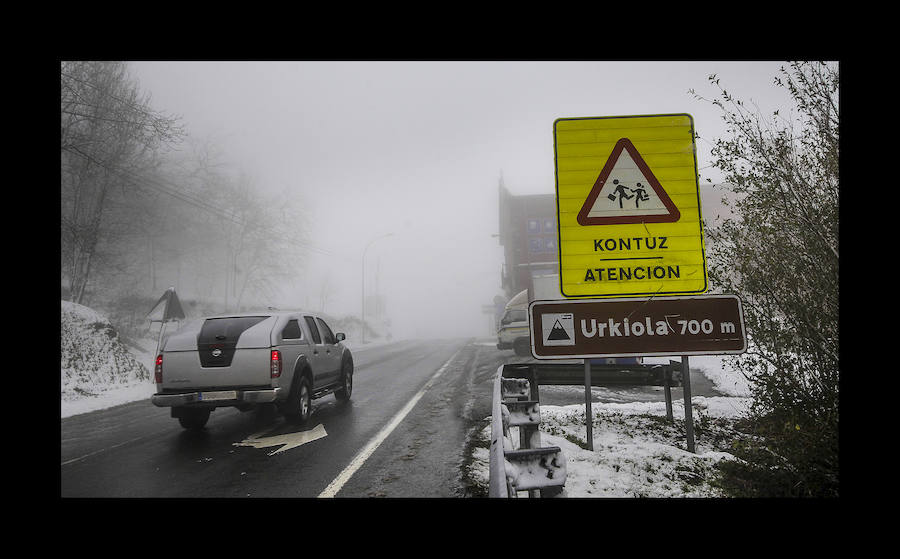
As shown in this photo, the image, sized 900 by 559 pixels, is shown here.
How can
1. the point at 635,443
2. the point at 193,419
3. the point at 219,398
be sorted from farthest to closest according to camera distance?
the point at 193,419, the point at 219,398, the point at 635,443

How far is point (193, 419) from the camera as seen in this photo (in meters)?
6.60

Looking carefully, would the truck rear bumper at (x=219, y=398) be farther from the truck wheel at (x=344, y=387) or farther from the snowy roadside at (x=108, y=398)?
the snowy roadside at (x=108, y=398)

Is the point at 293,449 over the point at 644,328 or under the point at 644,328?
under

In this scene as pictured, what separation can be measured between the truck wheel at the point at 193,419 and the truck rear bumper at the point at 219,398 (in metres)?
0.60

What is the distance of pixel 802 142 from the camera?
153 inches

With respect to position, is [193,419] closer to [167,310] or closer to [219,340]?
[219,340]

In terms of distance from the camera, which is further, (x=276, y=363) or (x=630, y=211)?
(x=276, y=363)

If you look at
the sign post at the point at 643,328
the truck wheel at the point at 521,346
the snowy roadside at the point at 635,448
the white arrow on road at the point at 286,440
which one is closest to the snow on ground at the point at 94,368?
the white arrow on road at the point at 286,440

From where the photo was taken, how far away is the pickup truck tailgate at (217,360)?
6.00 metres

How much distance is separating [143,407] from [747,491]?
10.2m

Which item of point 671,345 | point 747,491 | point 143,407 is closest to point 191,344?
point 143,407

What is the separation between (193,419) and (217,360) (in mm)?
1294

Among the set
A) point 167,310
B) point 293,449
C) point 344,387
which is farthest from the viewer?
point 167,310

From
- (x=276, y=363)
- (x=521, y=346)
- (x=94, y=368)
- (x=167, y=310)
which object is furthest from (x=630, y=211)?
(x=94, y=368)
